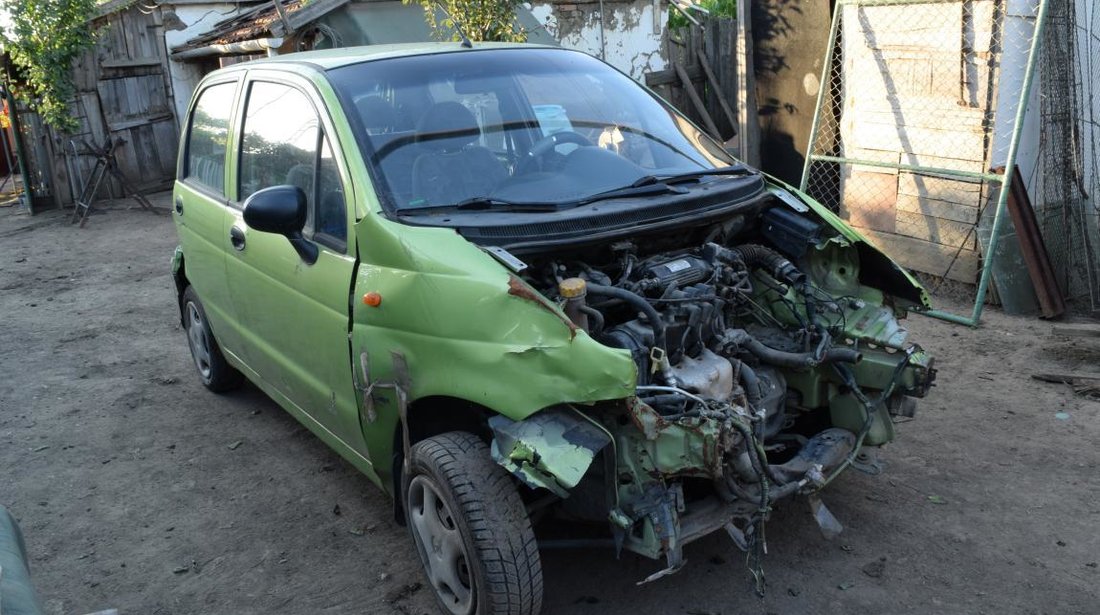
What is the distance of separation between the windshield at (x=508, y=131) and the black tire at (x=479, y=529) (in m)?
0.98

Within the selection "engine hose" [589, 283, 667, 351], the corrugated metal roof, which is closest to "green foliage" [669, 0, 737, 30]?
the corrugated metal roof

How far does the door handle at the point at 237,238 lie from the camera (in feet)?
14.8

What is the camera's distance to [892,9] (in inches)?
294

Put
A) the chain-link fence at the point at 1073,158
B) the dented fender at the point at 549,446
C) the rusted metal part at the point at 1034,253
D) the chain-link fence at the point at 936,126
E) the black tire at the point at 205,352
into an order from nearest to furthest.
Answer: the dented fender at the point at 549,446
the black tire at the point at 205,352
the rusted metal part at the point at 1034,253
the chain-link fence at the point at 936,126
the chain-link fence at the point at 1073,158

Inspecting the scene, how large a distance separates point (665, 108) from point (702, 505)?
219cm

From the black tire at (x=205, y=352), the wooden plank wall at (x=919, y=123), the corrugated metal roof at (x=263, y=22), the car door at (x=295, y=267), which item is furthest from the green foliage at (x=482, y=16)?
the car door at (x=295, y=267)

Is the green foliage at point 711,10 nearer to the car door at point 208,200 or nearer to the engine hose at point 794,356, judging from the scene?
the car door at point 208,200

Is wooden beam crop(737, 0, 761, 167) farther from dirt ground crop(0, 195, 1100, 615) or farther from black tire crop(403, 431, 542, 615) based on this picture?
black tire crop(403, 431, 542, 615)

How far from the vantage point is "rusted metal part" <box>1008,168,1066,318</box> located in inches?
259

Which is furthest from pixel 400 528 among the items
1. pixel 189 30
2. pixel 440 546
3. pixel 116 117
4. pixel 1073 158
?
pixel 189 30

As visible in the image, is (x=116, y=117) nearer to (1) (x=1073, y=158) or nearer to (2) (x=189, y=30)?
(2) (x=189, y=30)

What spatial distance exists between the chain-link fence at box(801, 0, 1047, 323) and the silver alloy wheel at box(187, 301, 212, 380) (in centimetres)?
489

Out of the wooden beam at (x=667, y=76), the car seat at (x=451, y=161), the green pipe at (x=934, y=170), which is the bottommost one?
the green pipe at (x=934, y=170)

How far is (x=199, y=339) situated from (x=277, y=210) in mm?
2644
